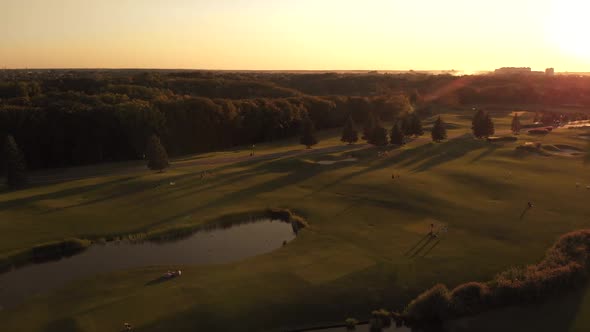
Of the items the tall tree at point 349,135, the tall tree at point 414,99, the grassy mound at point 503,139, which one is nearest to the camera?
the tall tree at point 349,135

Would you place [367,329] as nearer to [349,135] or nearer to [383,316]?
[383,316]

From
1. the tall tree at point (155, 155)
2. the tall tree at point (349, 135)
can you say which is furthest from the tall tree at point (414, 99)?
the tall tree at point (155, 155)

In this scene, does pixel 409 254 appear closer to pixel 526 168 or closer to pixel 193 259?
pixel 193 259

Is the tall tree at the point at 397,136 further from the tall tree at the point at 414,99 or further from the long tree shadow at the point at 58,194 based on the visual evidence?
the tall tree at the point at 414,99

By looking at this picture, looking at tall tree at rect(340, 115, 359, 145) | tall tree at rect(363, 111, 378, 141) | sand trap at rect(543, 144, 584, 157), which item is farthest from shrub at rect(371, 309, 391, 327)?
sand trap at rect(543, 144, 584, 157)

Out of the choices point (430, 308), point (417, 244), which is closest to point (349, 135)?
point (417, 244)

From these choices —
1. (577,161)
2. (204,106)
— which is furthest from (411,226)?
(204,106)

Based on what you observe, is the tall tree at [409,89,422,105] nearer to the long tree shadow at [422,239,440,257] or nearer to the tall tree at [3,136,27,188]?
the long tree shadow at [422,239,440,257]
